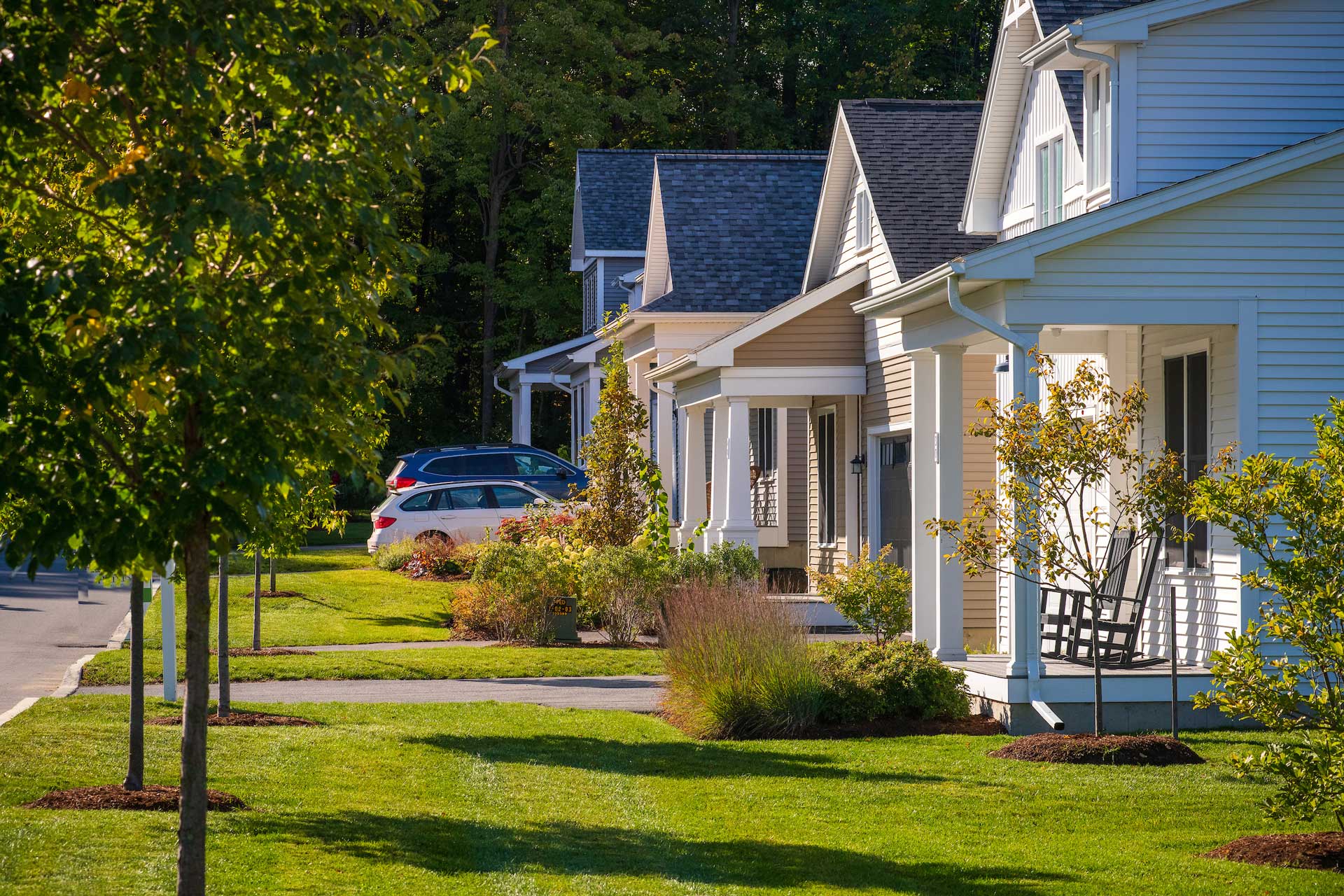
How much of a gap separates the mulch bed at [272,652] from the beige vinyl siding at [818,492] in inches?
302

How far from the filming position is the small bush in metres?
26.0

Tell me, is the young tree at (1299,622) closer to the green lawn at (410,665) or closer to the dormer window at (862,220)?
the green lawn at (410,665)

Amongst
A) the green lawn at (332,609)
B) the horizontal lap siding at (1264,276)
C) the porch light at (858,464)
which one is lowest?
the green lawn at (332,609)

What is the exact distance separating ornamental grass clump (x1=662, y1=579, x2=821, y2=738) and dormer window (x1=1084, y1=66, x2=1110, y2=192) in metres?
5.45

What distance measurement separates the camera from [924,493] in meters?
15.2

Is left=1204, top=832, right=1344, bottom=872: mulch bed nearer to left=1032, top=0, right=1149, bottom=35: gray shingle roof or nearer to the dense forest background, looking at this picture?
left=1032, top=0, right=1149, bottom=35: gray shingle roof

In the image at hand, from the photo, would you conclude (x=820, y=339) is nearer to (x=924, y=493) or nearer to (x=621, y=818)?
(x=924, y=493)

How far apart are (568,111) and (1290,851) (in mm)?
38186

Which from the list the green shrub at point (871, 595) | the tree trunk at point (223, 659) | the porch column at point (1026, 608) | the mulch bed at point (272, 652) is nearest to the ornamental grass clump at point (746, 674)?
the porch column at point (1026, 608)

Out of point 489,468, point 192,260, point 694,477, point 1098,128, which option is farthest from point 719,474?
point 192,260

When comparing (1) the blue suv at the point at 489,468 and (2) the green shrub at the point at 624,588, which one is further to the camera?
(1) the blue suv at the point at 489,468

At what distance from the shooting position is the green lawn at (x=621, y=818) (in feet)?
23.8

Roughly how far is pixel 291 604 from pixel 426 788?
41.0 feet

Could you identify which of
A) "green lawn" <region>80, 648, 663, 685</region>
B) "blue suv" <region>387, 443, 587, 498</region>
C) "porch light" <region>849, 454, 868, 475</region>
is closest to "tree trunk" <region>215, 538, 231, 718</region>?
"green lawn" <region>80, 648, 663, 685</region>
